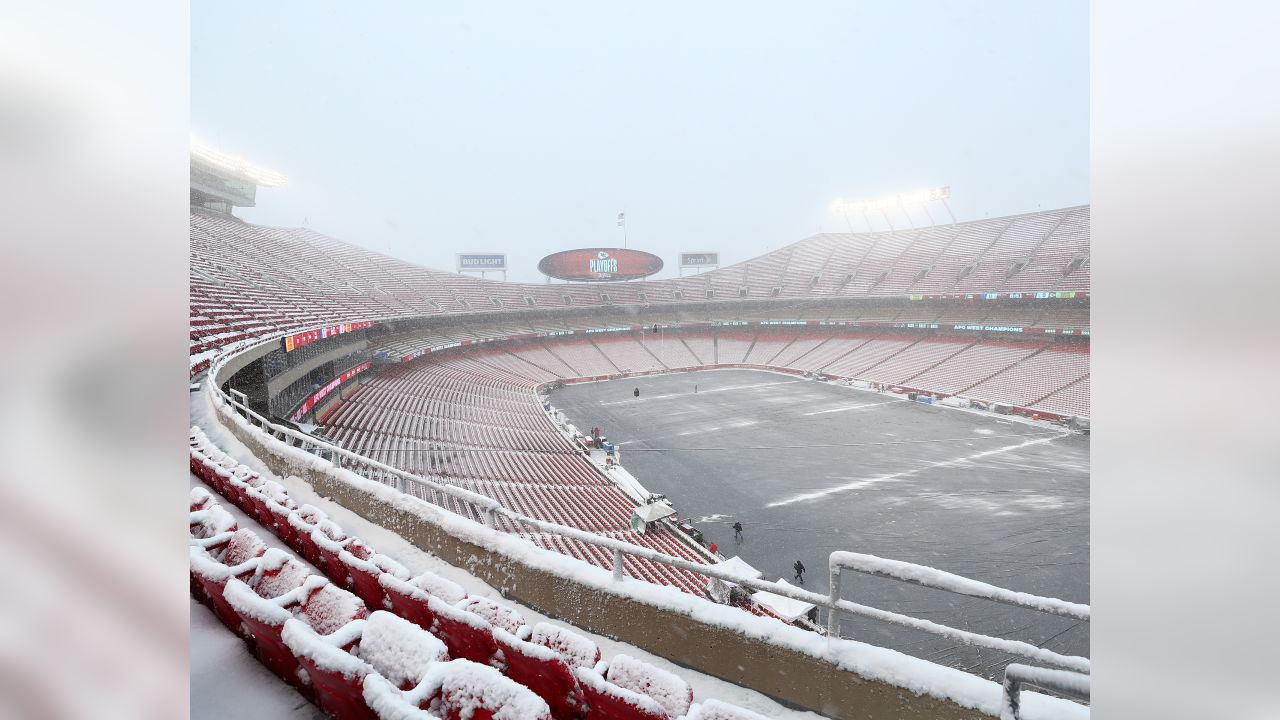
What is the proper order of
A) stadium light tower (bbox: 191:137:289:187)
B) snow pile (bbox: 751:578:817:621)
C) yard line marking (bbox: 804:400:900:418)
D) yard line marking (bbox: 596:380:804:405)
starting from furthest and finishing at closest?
stadium light tower (bbox: 191:137:289:187) → yard line marking (bbox: 596:380:804:405) → yard line marking (bbox: 804:400:900:418) → snow pile (bbox: 751:578:817:621)

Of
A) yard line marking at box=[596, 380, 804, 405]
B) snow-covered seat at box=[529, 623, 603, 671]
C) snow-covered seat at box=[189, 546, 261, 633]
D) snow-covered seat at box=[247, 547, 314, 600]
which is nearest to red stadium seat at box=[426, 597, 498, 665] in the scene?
snow-covered seat at box=[529, 623, 603, 671]

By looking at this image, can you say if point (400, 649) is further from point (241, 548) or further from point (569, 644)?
point (241, 548)

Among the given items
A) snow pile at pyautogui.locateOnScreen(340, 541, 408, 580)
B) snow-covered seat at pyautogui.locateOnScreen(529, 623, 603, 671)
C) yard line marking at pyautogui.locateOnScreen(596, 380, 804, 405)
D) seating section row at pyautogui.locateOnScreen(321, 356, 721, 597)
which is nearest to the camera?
snow-covered seat at pyautogui.locateOnScreen(529, 623, 603, 671)

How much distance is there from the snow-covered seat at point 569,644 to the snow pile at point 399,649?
762mm

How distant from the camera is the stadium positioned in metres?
2.45

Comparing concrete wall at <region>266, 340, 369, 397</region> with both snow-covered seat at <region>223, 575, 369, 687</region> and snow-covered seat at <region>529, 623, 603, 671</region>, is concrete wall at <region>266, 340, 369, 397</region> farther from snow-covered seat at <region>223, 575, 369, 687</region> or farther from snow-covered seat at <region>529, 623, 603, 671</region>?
snow-covered seat at <region>529, 623, 603, 671</region>

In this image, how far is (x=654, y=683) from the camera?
2326 mm

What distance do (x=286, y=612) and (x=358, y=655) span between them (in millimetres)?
304

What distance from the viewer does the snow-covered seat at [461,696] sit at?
1648 mm

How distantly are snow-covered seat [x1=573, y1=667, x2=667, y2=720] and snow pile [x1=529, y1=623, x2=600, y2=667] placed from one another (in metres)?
0.43

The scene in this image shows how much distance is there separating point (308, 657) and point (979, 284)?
1681 inches

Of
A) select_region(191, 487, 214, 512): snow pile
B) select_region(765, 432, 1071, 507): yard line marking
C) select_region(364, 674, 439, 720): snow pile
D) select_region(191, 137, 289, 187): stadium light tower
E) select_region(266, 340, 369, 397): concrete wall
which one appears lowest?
select_region(765, 432, 1071, 507): yard line marking
